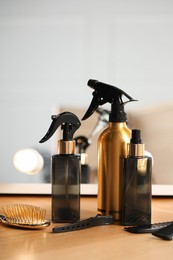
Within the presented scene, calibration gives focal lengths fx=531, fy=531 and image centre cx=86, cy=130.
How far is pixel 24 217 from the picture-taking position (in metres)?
1.10

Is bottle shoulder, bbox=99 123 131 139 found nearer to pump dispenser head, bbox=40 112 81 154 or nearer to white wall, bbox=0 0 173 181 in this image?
pump dispenser head, bbox=40 112 81 154

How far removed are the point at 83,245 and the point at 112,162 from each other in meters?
0.23

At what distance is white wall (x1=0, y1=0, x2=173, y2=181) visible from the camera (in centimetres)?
156

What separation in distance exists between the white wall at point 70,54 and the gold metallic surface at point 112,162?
0.44m

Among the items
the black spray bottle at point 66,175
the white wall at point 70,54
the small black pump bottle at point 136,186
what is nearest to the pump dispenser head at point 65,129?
the black spray bottle at point 66,175

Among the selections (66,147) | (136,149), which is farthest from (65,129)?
(136,149)

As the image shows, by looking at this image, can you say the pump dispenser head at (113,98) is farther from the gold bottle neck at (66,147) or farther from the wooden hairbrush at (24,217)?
the wooden hairbrush at (24,217)

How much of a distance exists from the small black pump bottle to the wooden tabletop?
4cm

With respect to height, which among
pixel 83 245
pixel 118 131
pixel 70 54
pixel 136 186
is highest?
pixel 70 54

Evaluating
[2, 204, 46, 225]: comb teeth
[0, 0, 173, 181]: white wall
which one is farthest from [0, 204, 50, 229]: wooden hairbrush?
[0, 0, 173, 181]: white wall

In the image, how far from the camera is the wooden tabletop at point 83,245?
0.90 m

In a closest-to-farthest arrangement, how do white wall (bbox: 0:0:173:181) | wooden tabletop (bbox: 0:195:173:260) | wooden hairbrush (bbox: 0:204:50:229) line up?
wooden tabletop (bbox: 0:195:173:260) → wooden hairbrush (bbox: 0:204:50:229) → white wall (bbox: 0:0:173:181)

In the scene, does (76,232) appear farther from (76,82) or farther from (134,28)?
(134,28)

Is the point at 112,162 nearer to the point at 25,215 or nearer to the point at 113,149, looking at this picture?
the point at 113,149
